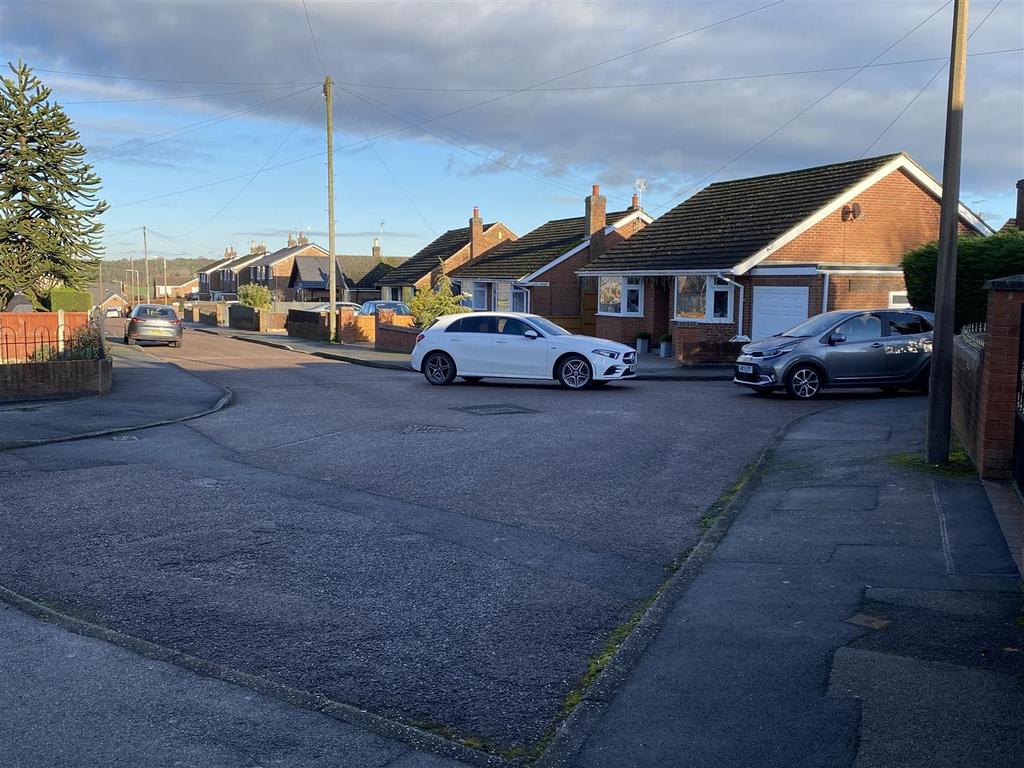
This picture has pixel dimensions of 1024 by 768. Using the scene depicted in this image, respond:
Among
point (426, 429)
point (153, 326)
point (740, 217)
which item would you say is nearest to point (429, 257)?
point (153, 326)

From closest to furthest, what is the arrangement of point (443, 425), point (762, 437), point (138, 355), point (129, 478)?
point (129, 478)
point (762, 437)
point (443, 425)
point (138, 355)

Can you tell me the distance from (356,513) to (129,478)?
10.2 feet

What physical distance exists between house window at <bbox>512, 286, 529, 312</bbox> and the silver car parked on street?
1521 cm

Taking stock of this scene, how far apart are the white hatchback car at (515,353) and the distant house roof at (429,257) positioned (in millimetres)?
36849

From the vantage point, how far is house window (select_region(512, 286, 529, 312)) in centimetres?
4347

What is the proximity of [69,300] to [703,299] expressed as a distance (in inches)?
671

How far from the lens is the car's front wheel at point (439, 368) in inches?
785

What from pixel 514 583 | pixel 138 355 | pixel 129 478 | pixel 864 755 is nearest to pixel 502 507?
pixel 514 583

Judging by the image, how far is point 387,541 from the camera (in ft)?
24.0

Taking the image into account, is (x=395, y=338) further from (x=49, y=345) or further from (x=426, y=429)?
(x=426, y=429)

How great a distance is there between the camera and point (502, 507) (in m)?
8.49

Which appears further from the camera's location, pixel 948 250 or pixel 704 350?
pixel 704 350

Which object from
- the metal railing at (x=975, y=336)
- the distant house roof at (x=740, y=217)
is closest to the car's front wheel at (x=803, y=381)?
the metal railing at (x=975, y=336)

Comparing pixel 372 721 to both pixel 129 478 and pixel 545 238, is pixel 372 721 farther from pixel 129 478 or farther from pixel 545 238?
pixel 545 238
